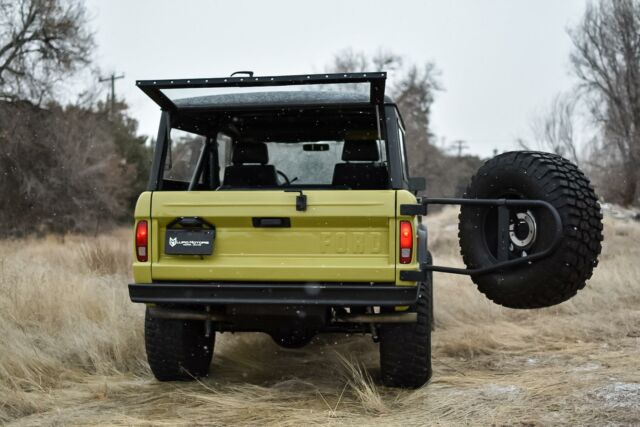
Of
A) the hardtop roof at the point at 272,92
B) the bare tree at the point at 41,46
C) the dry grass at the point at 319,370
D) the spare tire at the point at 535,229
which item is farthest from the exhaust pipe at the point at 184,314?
the bare tree at the point at 41,46

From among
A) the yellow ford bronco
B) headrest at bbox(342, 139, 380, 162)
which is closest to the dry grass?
the yellow ford bronco

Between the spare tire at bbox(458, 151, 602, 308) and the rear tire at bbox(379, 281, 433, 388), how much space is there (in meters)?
0.48

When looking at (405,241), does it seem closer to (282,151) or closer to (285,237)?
(285,237)

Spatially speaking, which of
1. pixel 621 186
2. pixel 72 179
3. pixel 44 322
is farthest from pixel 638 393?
pixel 72 179

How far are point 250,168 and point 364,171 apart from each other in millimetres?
930

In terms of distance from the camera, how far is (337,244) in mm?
4043

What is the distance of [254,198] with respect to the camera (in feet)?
13.4

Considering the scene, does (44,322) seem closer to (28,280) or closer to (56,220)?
(28,280)

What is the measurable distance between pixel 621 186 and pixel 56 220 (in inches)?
804

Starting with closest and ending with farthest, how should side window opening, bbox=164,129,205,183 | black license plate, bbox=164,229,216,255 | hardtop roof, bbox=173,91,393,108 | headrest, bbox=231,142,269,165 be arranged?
black license plate, bbox=164,229,216,255 < hardtop roof, bbox=173,91,393,108 < side window opening, bbox=164,129,205,183 < headrest, bbox=231,142,269,165

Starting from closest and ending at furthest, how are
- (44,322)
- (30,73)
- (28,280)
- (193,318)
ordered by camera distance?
1. (193,318)
2. (44,322)
3. (28,280)
4. (30,73)

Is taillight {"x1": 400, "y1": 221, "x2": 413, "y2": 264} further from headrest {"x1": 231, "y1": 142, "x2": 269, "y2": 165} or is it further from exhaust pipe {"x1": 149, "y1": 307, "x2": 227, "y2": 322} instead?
headrest {"x1": 231, "y1": 142, "x2": 269, "y2": 165}

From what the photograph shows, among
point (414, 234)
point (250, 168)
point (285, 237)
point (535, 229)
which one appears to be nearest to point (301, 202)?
point (285, 237)

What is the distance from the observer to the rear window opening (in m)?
5.14
